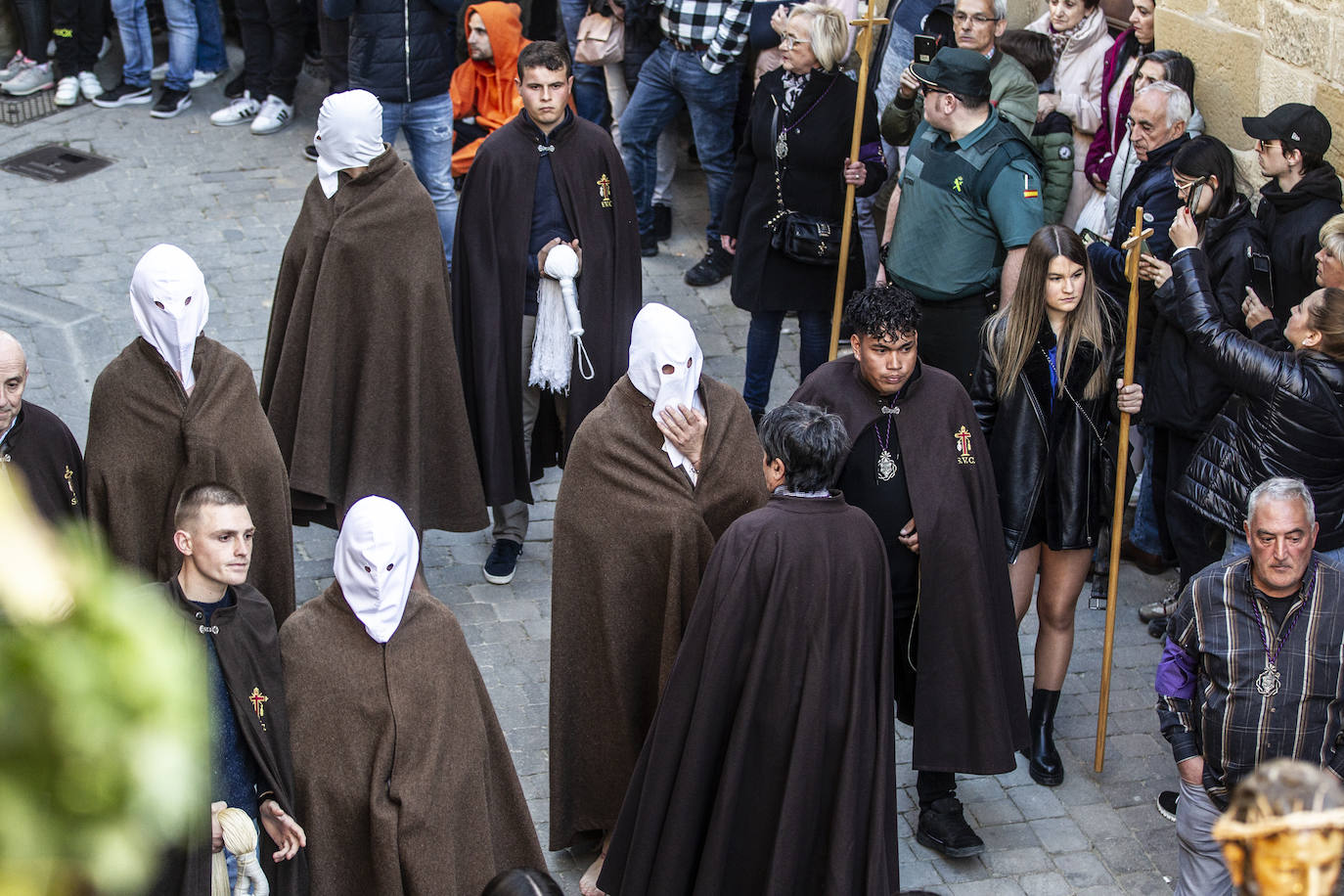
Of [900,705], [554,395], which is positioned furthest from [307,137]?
[900,705]

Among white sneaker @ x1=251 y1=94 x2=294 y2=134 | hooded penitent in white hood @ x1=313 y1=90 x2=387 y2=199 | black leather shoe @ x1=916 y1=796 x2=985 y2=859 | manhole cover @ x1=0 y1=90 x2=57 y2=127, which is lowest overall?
black leather shoe @ x1=916 y1=796 x2=985 y2=859

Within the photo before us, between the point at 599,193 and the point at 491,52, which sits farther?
the point at 491,52

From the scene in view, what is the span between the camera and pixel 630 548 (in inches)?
221

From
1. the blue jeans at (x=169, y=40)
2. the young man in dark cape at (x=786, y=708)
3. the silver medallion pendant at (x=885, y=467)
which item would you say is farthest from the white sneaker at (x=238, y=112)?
the young man in dark cape at (x=786, y=708)

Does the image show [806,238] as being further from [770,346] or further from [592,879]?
[592,879]

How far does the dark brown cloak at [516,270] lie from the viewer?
23.8 feet

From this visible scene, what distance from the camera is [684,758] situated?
4.98 metres

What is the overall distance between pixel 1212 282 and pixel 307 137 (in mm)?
7610

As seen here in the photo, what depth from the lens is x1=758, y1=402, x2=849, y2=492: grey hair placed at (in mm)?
4840

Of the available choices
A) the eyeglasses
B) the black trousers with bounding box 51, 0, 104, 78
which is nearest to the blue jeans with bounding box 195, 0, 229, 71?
the black trousers with bounding box 51, 0, 104, 78

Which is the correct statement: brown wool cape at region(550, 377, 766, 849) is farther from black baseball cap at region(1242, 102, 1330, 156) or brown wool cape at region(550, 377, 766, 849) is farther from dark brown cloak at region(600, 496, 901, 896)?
black baseball cap at region(1242, 102, 1330, 156)

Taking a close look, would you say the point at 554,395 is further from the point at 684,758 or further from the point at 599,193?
the point at 684,758

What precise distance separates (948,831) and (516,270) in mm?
3172

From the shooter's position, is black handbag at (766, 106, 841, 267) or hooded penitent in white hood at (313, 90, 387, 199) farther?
black handbag at (766, 106, 841, 267)
